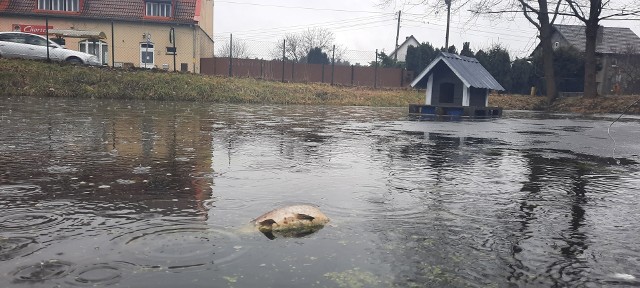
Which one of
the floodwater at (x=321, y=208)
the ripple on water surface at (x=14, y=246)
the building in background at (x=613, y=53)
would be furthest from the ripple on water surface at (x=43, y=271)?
the building in background at (x=613, y=53)

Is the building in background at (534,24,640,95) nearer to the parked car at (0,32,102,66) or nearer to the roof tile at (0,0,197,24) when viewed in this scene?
the roof tile at (0,0,197,24)

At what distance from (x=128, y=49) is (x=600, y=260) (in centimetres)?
3712

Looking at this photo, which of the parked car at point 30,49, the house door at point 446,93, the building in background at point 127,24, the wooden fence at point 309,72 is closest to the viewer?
the house door at point 446,93

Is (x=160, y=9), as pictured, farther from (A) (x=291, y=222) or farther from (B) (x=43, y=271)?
(B) (x=43, y=271)

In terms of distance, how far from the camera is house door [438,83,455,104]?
1936cm

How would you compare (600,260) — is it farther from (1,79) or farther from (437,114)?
(1,79)

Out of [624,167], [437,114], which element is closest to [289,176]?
[624,167]

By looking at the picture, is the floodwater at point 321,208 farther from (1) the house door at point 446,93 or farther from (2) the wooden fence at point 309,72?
(2) the wooden fence at point 309,72

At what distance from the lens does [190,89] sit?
69.6 feet

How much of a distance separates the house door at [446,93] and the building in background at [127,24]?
20.7m

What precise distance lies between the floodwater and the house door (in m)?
13.0

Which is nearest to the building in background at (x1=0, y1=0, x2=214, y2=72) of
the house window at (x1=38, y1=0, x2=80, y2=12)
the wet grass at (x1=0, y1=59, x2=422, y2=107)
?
the house window at (x1=38, y1=0, x2=80, y2=12)

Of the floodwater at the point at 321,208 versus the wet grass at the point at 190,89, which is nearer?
the floodwater at the point at 321,208

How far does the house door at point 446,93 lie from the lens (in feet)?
63.5
